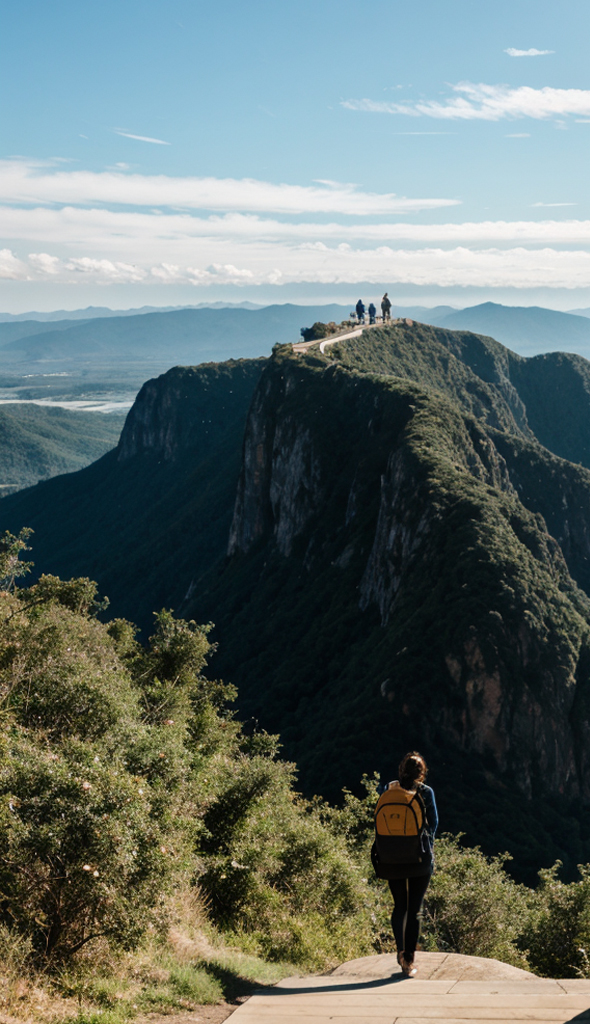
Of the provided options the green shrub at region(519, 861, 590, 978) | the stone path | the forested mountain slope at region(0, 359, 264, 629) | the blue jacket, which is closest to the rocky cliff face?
the forested mountain slope at region(0, 359, 264, 629)

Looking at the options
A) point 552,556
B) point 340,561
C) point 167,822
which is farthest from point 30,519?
point 167,822

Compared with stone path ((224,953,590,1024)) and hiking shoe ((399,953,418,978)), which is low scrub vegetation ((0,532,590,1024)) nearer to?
stone path ((224,953,590,1024))

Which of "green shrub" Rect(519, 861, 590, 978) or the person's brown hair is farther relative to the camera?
"green shrub" Rect(519, 861, 590, 978)

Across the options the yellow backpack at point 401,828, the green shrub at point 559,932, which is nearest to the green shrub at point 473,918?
the green shrub at point 559,932

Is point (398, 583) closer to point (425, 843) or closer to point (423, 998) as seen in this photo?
point (425, 843)

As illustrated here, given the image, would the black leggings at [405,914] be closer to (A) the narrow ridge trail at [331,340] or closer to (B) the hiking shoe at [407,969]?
(B) the hiking shoe at [407,969]

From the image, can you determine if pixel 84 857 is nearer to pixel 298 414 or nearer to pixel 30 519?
pixel 298 414

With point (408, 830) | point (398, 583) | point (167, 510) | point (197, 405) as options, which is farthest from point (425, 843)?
point (197, 405)
